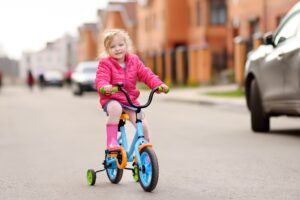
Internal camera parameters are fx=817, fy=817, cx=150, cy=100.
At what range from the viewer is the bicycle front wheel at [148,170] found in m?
6.11

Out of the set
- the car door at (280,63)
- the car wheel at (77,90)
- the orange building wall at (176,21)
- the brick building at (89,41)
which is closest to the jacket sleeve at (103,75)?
the car door at (280,63)

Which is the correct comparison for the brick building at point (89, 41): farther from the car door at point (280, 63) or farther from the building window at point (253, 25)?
the car door at point (280, 63)

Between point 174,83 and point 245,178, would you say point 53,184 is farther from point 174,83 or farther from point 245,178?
point 174,83

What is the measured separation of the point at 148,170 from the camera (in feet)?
20.6

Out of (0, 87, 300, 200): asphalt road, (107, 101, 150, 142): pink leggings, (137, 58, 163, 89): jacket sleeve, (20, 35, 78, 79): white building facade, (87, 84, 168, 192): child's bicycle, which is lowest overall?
(0, 87, 300, 200): asphalt road

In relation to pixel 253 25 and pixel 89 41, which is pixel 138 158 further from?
pixel 89 41

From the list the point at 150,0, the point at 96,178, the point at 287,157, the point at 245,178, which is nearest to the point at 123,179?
the point at 96,178

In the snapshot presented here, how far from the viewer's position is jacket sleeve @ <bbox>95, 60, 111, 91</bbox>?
6.49 metres

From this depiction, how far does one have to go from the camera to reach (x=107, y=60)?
21.6 feet

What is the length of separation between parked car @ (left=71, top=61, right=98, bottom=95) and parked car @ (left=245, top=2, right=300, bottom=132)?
22574 mm

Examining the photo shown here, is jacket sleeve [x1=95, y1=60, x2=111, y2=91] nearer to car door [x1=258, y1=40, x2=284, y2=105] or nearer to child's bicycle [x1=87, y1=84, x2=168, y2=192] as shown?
child's bicycle [x1=87, y1=84, x2=168, y2=192]

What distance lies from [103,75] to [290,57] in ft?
16.0

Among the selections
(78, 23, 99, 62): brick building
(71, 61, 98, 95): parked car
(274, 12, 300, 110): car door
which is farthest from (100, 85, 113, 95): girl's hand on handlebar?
(78, 23, 99, 62): brick building

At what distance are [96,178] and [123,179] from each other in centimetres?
27
